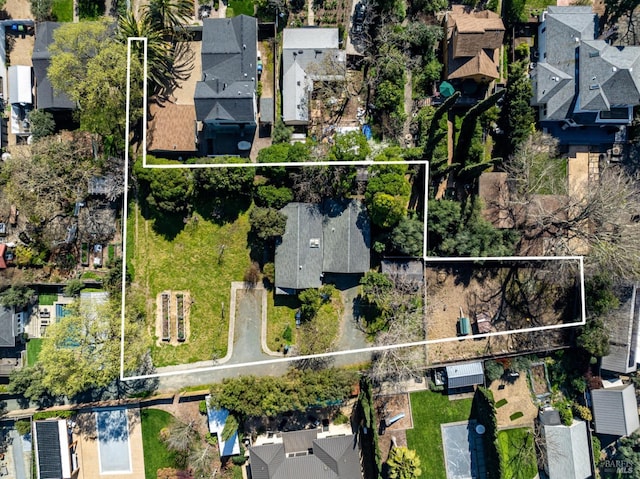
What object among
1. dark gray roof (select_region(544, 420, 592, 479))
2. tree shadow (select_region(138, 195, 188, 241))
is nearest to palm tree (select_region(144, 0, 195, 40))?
tree shadow (select_region(138, 195, 188, 241))

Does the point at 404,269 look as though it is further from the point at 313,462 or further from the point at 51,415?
the point at 51,415

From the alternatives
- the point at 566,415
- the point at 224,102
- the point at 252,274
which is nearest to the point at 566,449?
the point at 566,415

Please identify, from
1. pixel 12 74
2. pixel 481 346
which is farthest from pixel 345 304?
pixel 12 74

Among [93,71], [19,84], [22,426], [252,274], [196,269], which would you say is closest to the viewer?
[93,71]

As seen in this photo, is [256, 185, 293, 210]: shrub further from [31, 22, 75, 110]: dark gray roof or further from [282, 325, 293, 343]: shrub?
[31, 22, 75, 110]: dark gray roof

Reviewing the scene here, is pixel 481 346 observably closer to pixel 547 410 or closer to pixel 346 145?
pixel 547 410
